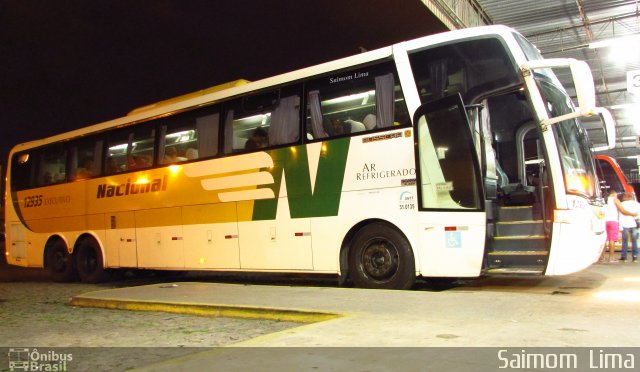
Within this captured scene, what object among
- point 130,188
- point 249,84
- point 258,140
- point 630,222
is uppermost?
point 249,84

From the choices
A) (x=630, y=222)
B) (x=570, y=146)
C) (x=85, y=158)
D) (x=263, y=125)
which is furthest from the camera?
(x=85, y=158)

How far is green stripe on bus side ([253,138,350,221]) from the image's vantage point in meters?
8.41

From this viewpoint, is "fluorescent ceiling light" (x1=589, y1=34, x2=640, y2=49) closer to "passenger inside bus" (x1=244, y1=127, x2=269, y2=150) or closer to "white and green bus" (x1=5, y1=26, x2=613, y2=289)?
"white and green bus" (x1=5, y1=26, x2=613, y2=289)

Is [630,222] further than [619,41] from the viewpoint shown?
No

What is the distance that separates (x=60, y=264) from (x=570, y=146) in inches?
480

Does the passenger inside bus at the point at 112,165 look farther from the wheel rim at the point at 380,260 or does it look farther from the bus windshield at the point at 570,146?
the bus windshield at the point at 570,146

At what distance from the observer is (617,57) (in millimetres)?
18547

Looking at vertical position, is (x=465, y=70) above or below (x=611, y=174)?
above

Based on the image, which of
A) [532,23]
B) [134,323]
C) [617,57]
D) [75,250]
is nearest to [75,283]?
[75,250]

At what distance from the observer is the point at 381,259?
8039 millimetres

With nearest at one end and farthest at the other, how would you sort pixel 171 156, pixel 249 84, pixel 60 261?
pixel 249 84, pixel 171 156, pixel 60 261

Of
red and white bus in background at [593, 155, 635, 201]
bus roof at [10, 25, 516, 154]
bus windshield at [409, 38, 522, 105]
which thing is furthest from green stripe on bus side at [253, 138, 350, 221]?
red and white bus in background at [593, 155, 635, 201]

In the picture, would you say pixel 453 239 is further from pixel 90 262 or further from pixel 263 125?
pixel 90 262

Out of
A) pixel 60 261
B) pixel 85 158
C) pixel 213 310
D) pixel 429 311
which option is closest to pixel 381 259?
pixel 429 311
